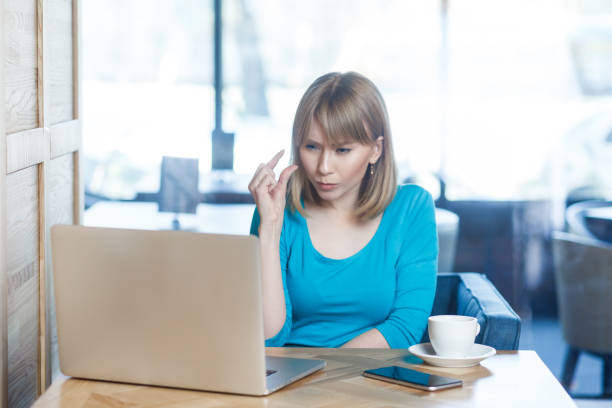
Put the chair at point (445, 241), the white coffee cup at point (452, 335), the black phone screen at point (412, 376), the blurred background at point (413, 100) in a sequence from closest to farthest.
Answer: the black phone screen at point (412, 376) < the white coffee cup at point (452, 335) < the chair at point (445, 241) < the blurred background at point (413, 100)

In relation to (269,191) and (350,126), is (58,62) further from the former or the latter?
(350,126)

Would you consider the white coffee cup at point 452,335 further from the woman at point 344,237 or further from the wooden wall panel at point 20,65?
the wooden wall panel at point 20,65

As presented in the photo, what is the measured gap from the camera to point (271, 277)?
70.7 inches

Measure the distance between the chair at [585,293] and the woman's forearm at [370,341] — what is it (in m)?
1.60

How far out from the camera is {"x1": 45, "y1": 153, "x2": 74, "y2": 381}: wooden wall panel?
181cm

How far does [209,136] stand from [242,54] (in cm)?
48

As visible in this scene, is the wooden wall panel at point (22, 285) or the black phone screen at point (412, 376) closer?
the black phone screen at point (412, 376)

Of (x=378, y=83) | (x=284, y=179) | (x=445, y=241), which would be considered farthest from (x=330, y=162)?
(x=378, y=83)

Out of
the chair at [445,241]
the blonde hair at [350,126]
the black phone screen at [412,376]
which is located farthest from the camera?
the chair at [445,241]

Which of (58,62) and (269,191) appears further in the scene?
(58,62)

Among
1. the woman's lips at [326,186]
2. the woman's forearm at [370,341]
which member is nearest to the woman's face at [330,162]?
the woman's lips at [326,186]

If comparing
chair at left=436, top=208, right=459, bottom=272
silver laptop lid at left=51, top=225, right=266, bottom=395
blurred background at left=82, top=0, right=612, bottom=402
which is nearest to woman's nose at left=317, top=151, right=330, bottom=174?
silver laptop lid at left=51, top=225, right=266, bottom=395

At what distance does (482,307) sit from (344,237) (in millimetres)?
378

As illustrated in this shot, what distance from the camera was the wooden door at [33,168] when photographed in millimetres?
1514
